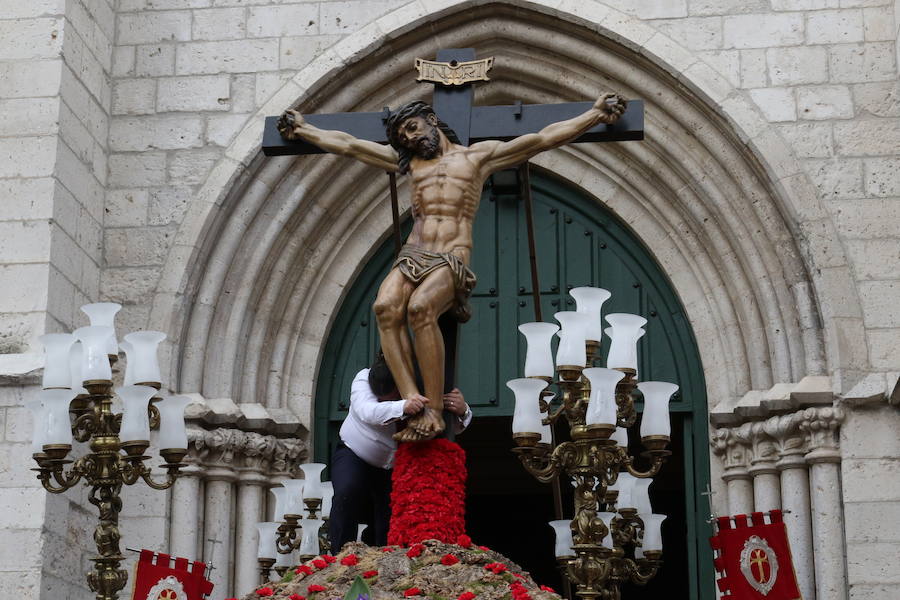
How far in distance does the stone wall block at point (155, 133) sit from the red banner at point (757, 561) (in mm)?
4030

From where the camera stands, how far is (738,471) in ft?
31.1

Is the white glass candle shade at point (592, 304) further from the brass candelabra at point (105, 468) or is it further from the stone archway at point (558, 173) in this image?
the stone archway at point (558, 173)

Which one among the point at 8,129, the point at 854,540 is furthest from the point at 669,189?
the point at 8,129

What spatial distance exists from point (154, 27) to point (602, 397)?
15.5 feet

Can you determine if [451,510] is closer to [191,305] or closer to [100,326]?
[100,326]

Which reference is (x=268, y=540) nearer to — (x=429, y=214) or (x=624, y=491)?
(x=624, y=491)

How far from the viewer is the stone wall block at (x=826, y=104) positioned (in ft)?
31.7

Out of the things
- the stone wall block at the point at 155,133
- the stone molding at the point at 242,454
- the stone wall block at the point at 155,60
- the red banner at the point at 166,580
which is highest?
the stone wall block at the point at 155,60

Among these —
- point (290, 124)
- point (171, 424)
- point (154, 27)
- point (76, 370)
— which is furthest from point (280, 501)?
point (154, 27)

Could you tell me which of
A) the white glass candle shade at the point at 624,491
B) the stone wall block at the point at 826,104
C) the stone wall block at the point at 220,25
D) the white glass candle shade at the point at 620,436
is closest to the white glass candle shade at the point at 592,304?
the white glass candle shade at the point at 620,436

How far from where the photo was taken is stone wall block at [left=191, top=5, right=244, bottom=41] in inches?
405

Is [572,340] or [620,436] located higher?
[572,340]

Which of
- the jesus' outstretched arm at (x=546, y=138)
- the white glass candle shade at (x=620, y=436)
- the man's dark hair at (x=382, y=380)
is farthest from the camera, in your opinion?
the white glass candle shade at (x=620, y=436)

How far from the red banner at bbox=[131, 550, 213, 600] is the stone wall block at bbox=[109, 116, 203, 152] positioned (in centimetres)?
279
